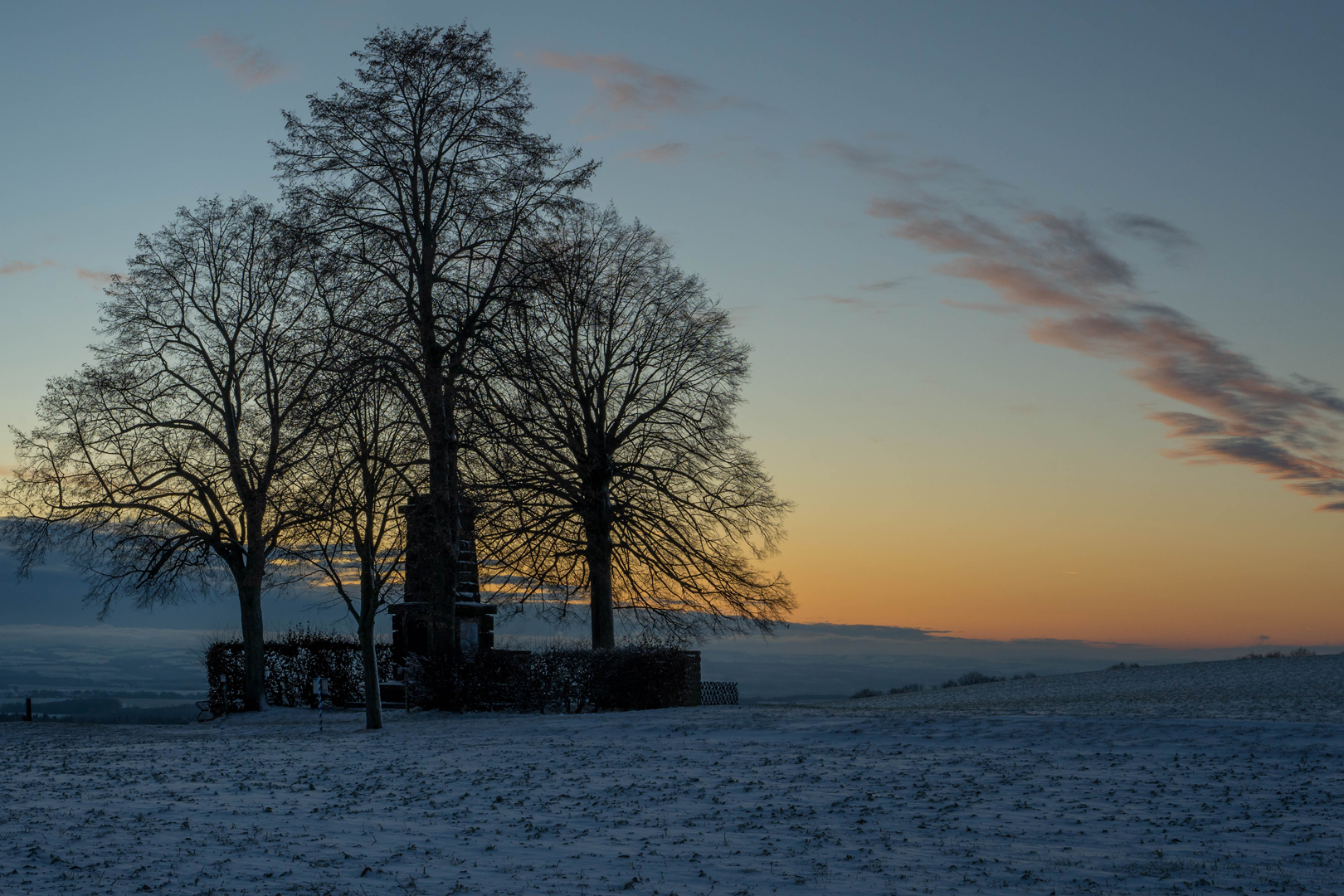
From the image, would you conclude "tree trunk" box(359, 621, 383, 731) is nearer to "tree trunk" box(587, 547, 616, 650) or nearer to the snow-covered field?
the snow-covered field

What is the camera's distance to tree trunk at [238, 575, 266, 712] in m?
26.4

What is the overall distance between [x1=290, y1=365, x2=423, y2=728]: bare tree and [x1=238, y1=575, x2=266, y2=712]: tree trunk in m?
5.16

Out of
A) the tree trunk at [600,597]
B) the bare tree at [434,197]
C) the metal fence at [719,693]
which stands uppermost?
the bare tree at [434,197]

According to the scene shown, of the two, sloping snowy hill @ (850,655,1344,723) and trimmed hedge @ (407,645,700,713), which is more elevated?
trimmed hedge @ (407,645,700,713)

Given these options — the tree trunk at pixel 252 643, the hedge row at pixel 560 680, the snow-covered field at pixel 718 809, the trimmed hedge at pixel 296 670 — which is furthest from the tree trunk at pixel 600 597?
the tree trunk at pixel 252 643

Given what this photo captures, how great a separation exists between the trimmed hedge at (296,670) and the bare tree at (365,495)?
6.26 meters

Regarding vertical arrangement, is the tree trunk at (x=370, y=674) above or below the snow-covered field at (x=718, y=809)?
above

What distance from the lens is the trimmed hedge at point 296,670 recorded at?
27.4 meters

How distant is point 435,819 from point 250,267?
20.4 metres

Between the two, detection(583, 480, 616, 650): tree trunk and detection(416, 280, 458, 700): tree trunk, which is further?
detection(583, 480, 616, 650): tree trunk

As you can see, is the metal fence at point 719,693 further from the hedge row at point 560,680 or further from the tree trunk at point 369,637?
the tree trunk at point 369,637

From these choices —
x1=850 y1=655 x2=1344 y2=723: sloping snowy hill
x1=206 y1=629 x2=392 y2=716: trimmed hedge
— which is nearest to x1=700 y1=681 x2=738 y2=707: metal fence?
x1=850 y1=655 x2=1344 y2=723: sloping snowy hill

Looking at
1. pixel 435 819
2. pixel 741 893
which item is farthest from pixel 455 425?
pixel 741 893

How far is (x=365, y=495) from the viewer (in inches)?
825
